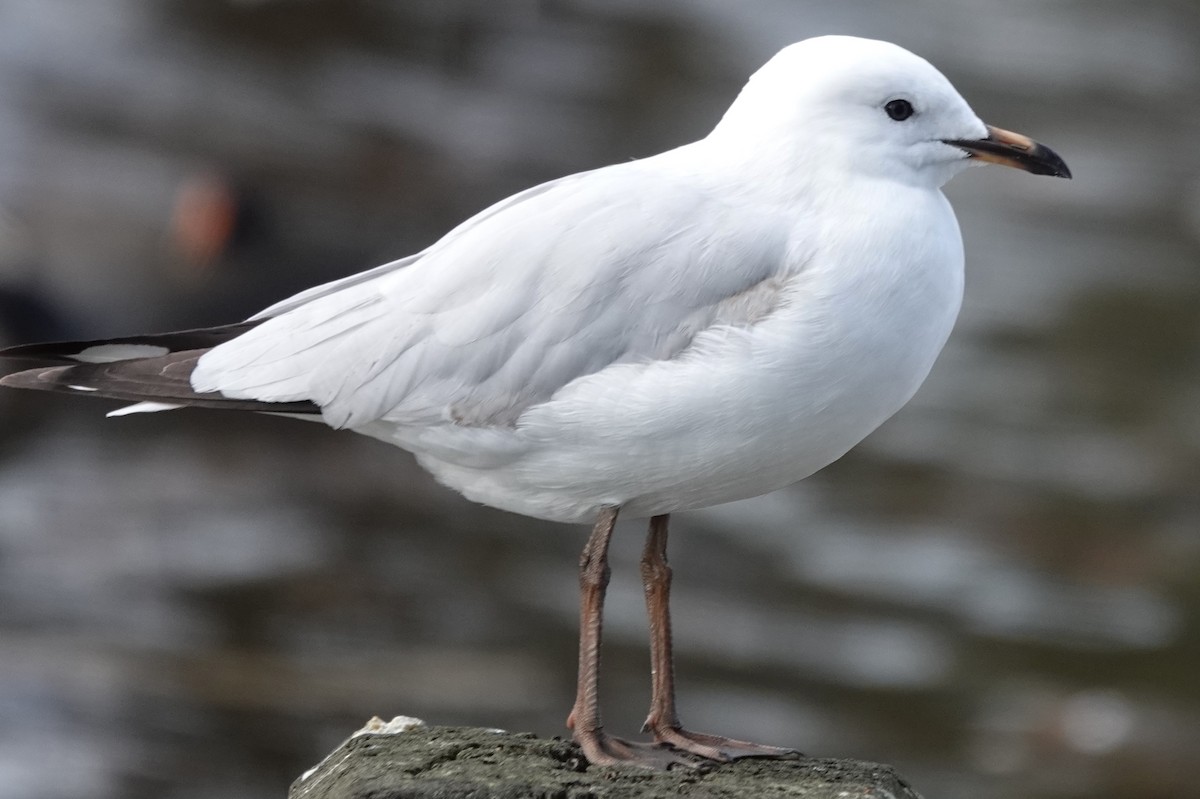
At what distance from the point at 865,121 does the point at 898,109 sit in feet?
0.32

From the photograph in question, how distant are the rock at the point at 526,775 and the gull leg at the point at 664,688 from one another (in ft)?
0.18

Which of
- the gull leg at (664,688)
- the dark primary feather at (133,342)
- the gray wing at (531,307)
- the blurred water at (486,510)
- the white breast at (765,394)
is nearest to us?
the white breast at (765,394)

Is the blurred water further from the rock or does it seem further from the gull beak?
the gull beak

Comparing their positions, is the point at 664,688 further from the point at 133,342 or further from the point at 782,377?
the point at 133,342

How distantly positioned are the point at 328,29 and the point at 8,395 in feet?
25.0

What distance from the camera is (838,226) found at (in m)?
4.20

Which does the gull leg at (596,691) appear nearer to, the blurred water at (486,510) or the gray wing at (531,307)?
the gray wing at (531,307)

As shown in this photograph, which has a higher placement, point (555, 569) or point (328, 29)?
point (328, 29)

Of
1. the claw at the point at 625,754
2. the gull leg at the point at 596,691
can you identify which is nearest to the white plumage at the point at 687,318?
the gull leg at the point at 596,691

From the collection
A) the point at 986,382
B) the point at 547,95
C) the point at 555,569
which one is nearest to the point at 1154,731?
the point at 555,569

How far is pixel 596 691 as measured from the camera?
438cm

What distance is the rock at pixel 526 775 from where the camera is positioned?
4.08m

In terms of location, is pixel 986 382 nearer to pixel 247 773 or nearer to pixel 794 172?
pixel 247 773

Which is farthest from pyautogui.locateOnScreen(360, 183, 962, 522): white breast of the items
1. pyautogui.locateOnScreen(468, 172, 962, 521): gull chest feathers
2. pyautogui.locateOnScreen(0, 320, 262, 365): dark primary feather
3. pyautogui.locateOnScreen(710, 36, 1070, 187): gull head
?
pyautogui.locateOnScreen(0, 320, 262, 365): dark primary feather
